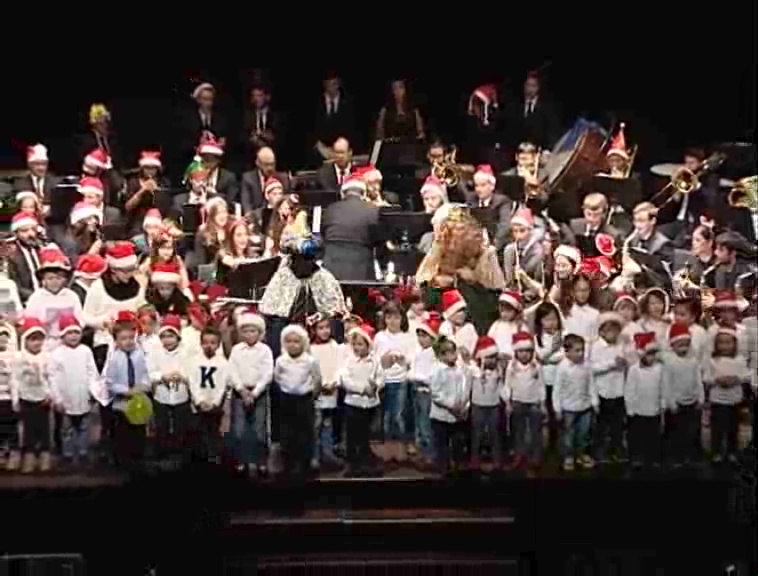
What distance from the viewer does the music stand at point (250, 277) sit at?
7.46 m

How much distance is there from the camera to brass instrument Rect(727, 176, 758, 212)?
304 inches

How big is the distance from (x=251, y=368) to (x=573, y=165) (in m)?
1.78

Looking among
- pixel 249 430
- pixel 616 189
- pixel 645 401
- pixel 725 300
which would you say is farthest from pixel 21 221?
pixel 725 300

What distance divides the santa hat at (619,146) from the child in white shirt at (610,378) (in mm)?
775

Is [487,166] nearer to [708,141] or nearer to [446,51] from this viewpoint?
[446,51]

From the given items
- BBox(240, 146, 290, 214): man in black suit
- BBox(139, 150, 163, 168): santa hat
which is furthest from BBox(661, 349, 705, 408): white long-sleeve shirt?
BBox(139, 150, 163, 168): santa hat

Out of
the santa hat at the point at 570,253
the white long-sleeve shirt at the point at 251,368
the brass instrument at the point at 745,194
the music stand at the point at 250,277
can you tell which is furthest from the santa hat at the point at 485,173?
the white long-sleeve shirt at the point at 251,368

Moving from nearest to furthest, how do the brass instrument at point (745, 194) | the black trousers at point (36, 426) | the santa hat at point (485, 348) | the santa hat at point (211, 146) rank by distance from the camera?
1. the black trousers at point (36, 426)
2. the santa hat at point (485, 348)
3. the santa hat at point (211, 146)
4. the brass instrument at point (745, 194)

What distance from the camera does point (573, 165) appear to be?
771cm

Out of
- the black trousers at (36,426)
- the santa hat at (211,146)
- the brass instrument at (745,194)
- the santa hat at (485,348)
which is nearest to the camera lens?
the black trousers at (36,426)

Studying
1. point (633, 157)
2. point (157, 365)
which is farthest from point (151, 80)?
point (633, 157)

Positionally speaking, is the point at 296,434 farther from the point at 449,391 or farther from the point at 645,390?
→ the point at 645,390

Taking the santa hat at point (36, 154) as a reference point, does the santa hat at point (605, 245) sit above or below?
below

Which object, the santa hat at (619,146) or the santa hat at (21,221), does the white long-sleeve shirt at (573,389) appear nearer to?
the santa hat at (619,146)
